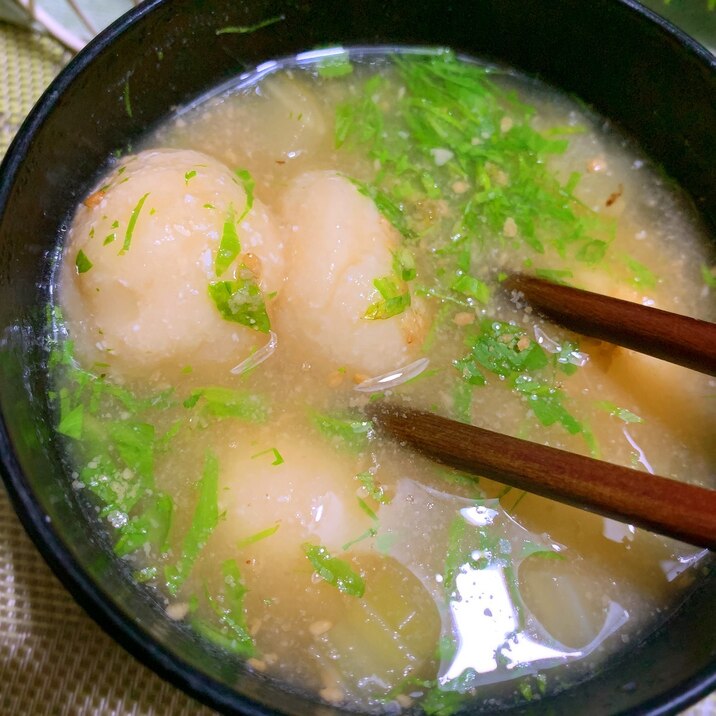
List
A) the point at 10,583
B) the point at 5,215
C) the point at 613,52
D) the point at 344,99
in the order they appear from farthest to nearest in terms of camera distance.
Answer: the point at 344,99, the point at 613,52, the point at 10,583, the point at 5,215

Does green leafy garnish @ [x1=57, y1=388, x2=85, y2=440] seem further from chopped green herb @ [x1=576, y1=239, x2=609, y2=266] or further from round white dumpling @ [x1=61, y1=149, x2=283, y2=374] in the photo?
chopped green herb @ [x1=576, y1=239, x2=609, y2=266]

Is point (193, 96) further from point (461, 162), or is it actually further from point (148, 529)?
point (148, 529)

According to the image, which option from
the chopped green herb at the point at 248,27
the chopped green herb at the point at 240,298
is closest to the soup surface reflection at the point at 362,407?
the chopped green herb at the point at 240,298

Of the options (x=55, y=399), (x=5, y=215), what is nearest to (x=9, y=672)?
(x=55, y=399)

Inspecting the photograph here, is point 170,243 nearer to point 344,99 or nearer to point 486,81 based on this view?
point 344,99

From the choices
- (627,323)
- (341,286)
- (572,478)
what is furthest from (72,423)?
(627,323)

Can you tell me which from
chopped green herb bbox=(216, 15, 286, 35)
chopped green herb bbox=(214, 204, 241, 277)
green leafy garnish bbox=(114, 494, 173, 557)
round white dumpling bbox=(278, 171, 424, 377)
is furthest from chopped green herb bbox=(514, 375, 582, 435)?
chopped green herb bbox=(216, 15, 286, 35)
